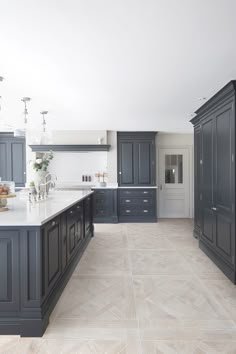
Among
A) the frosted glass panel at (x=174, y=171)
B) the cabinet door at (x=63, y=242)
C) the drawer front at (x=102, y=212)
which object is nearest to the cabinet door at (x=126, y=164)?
the drawer front at (x=102, y=212)

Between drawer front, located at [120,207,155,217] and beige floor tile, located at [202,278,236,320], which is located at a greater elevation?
drawer front, located at [120,207,155,217]

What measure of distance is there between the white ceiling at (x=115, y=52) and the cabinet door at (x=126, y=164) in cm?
Result: 232

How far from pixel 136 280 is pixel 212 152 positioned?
6.85 feet

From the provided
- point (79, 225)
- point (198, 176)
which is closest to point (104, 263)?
point (79, 225)

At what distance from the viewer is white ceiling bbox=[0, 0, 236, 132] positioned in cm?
164

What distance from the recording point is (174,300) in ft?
7.96

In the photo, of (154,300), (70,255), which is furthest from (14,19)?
(154,300)

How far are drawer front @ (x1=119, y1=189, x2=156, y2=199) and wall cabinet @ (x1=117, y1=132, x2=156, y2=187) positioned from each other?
16 cm

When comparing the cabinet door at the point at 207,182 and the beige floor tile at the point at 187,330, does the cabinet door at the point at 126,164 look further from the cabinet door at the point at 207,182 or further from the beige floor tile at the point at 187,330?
the beige floor tile at the point at 187,330

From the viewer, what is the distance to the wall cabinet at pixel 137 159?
6.30 meters

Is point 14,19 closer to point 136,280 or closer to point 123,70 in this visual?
point 123,70

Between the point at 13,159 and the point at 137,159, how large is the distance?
11.3 feet

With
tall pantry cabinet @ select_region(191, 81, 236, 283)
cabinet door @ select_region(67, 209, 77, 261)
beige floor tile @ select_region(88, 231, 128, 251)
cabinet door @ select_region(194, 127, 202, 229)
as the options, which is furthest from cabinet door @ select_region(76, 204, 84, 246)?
cabinet door @ select_region(194, 127, 202, 229)

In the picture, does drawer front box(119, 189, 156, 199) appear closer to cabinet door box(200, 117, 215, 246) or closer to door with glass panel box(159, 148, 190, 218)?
door with glass panel box(159, 148, 190, 218)
